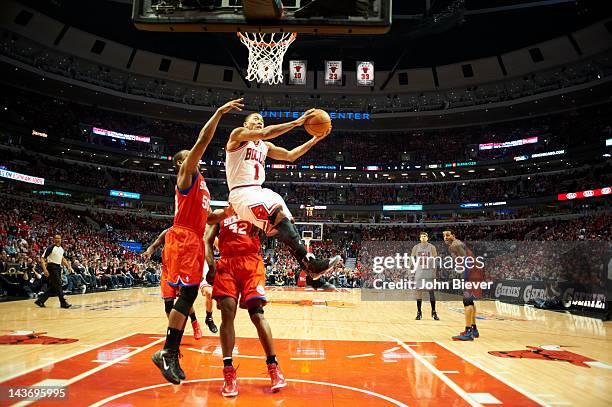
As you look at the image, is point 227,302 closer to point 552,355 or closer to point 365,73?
point 552,355

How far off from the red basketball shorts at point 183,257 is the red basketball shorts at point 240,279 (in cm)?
27

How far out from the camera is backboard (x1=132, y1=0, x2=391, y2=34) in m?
5.79

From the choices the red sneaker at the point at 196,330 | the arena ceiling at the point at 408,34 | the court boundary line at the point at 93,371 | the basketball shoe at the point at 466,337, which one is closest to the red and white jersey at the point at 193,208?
the court boundary line at the point at 93,371

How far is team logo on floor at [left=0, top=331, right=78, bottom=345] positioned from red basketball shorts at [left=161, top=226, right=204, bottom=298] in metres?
3.37

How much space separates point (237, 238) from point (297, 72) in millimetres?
30627

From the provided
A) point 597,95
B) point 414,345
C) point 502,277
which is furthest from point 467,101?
point 414,345

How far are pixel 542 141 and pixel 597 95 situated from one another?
5.37 metres

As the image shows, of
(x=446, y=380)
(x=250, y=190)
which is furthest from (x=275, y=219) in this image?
(x=446, y=380)

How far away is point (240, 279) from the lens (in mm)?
4852

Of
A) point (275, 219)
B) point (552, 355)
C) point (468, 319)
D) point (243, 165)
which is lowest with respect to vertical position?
point (552, 355)

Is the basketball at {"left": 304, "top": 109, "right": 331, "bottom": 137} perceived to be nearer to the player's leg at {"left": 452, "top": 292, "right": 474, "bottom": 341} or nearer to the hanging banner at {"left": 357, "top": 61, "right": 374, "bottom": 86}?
the player's leg at {"left": 452, "top": 292, "right": 474, "bottom": 341}

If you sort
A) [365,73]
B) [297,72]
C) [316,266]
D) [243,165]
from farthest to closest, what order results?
[365,73] < [297,72] < [243,165] < [316,266]

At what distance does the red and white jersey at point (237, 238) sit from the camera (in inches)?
195

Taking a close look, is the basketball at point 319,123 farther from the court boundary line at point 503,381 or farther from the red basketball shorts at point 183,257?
the court boundary line at point 503,381
